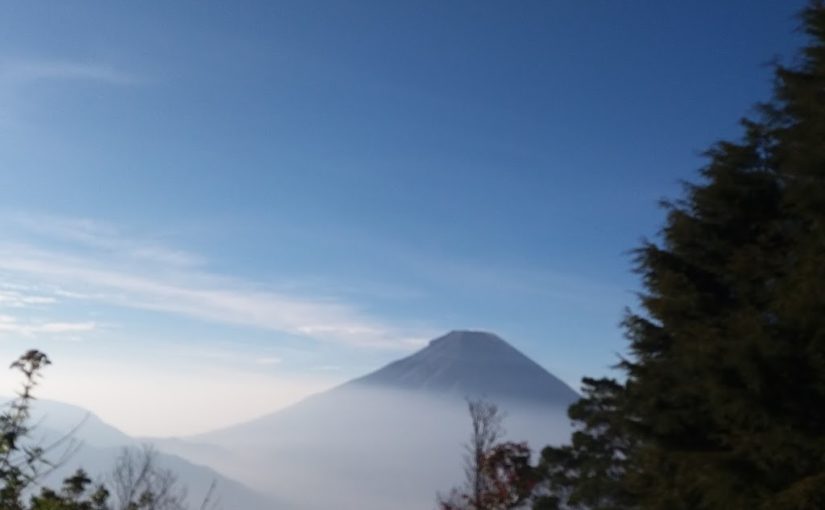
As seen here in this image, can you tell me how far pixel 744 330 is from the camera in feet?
39.7

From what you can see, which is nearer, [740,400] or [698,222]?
[740,400]

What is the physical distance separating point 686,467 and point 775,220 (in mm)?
4114

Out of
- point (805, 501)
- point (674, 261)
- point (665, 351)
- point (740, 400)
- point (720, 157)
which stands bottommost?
point (805, 501)

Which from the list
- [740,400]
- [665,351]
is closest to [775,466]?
[740,400]

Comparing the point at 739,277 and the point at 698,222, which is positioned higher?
the point at 698,222

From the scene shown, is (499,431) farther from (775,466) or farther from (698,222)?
(775,466)

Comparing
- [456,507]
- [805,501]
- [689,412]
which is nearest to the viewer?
[805,501]

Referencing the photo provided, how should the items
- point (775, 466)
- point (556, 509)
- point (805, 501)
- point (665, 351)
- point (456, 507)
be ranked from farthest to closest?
point (456, 507), point (556, 509), point (665, 351), point (775, 466), point (805, 501)

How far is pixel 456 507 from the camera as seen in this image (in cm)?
3350

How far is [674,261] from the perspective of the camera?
54.4ft

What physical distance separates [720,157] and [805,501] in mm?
7044

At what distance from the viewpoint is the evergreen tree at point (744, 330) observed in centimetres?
1160

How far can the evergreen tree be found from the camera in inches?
457

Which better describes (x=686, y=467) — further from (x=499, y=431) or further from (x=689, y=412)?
(x=499, y=431)
